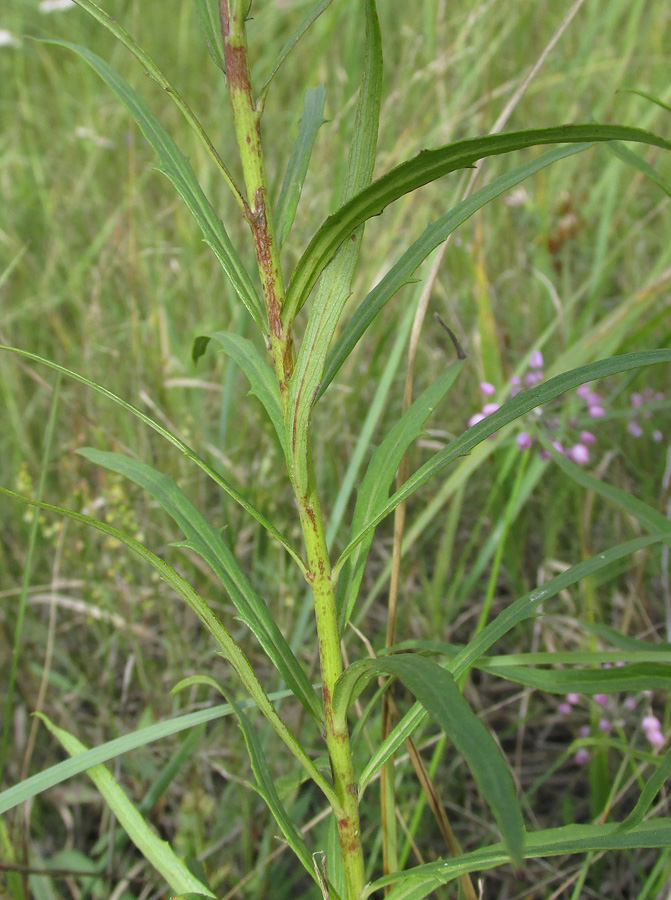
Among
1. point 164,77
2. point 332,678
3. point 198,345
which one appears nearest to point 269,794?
point 332,678

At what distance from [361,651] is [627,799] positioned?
508 millimetres

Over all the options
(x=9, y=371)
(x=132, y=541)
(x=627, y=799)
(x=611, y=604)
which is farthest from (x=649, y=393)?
(x=9, y=371)

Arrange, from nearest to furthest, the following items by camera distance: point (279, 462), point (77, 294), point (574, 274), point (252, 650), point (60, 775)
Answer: point (60, 775) < point (252, 650) < point (279, 462) < point (77, 294) < point (574, 274)

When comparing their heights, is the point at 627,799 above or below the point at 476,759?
below

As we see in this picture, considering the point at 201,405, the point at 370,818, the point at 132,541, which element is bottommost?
the point at 370,818

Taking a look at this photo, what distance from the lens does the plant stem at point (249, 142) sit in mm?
608

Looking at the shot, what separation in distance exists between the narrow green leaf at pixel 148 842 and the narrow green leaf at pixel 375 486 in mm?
311

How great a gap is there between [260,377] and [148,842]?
486mm

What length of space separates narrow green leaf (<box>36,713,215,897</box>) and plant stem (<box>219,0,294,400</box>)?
1.76 feet

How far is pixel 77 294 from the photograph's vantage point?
221 centimetres

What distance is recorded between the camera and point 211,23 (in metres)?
0.62

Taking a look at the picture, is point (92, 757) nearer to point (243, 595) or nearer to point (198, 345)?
point (243, 595)

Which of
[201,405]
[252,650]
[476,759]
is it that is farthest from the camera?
[201,405]

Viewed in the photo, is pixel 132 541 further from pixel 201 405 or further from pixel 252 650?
pixel 201 405
